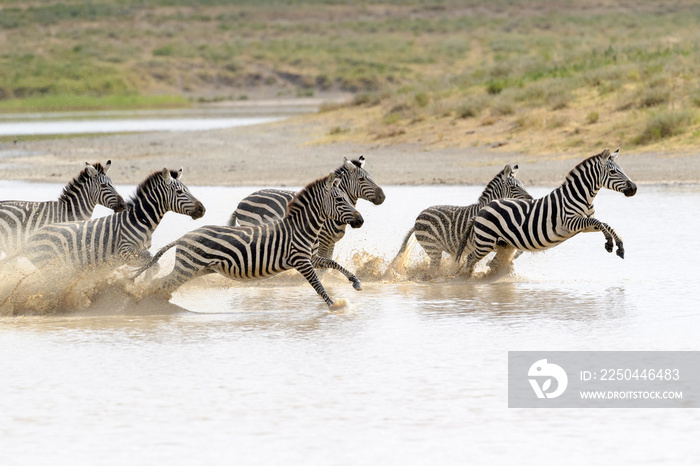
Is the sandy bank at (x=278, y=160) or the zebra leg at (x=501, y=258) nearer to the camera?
the zebra leg at (x=501, y=258)

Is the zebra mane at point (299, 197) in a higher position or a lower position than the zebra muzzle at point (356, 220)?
higher

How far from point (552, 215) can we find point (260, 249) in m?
2.99

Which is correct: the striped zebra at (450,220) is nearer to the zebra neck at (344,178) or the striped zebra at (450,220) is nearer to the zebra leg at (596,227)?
the zebra leg at (596,227)

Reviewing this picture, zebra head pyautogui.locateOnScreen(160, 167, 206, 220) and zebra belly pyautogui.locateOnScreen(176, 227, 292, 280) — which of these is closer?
zebra belly pyautogui.locateOnScreen(176, 227, 292, 280)

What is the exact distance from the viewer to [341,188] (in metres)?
10.7

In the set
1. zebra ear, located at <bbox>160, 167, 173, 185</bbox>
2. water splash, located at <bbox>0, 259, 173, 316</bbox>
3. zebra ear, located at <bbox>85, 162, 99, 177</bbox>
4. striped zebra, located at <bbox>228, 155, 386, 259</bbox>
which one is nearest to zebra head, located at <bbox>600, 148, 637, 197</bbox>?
striped zebra, located at <bbox>228, 155, 386, 259</bbox>

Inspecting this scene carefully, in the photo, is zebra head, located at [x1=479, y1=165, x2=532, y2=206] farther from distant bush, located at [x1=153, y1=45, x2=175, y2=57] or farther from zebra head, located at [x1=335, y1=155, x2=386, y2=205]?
distant bush, located at [x1=153, y1=45, x2=175, y2=57]

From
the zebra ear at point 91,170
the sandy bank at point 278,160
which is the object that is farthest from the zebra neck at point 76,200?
the sandy bank at point 278,160

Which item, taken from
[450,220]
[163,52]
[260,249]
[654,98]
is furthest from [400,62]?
[260,249]

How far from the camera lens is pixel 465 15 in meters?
93.1

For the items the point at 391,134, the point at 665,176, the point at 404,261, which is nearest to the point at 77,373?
the point at 404,261
